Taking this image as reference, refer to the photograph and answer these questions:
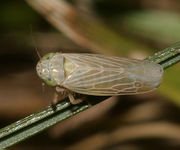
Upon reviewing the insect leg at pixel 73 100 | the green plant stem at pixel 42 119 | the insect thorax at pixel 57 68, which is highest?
the insect thorax at pixel 57 68

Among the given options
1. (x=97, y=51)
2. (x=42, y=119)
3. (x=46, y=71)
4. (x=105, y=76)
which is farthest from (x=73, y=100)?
(x=97, y=51)

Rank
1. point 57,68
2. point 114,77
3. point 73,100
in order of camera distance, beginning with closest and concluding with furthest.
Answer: point 73,100 < point 114,77 < point 57,68

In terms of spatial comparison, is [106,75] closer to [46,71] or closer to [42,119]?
[46,71]

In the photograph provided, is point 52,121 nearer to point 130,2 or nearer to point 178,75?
point 178,75

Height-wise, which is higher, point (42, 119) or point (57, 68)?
point (57, 68)

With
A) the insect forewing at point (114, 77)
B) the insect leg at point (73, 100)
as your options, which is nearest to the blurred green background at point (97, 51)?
the insect forewing at point (114, 77)

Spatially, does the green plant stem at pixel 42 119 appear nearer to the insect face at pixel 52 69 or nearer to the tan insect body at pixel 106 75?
the tan insect body at pixel 106 75

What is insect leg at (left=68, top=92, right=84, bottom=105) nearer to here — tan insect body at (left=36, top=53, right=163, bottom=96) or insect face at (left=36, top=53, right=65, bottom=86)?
tan insect body at (left=36, top=53, right=163, bottom=96)

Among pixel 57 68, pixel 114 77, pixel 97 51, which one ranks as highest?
pixel 97 51

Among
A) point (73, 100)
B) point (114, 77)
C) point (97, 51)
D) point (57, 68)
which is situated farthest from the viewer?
point (97, 51)
